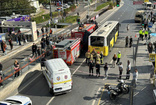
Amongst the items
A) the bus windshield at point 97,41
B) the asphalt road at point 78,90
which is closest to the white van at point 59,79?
the asphalt road at point 78,90

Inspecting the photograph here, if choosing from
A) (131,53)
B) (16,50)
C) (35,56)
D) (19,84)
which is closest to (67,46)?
(35,56)

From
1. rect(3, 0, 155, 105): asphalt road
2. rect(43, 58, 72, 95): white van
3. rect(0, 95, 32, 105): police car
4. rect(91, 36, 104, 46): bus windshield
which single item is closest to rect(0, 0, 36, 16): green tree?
rect(91, 36, 104, 46): bus windshield

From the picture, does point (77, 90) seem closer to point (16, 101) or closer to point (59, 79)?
point (59, 79)

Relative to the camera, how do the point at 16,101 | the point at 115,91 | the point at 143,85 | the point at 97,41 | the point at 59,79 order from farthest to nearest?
1. the point at 97,41
2. the point at 143,85
3. the point at 59,79
4. the point at 115,91
5. the point at 16,101

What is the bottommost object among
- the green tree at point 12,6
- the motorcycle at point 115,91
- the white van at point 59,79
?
the motorcycle at point 115,91

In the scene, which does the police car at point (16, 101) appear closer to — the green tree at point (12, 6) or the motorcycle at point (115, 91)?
the motorcycle at point (115, 91)

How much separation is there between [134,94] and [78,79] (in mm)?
5137

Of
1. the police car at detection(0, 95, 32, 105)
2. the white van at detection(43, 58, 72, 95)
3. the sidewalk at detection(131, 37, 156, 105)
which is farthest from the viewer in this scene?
the white van at detection(43, 58, 72, 95)

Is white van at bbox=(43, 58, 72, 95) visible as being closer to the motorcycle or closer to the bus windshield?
the motorcycle

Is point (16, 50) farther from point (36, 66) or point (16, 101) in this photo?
point (16, 101)

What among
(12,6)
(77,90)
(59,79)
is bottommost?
(77,90)

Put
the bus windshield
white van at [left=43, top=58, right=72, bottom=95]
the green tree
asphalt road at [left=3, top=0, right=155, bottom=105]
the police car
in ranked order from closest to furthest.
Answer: the police car, asphalt road at [left=3, top=0, right=155, bottom=105], white van at [left=43, top=58, right=72, bottom=95], the bus windshield, the green tree

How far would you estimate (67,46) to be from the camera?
2066cm

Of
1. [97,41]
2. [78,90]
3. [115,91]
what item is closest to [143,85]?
[115,91]
